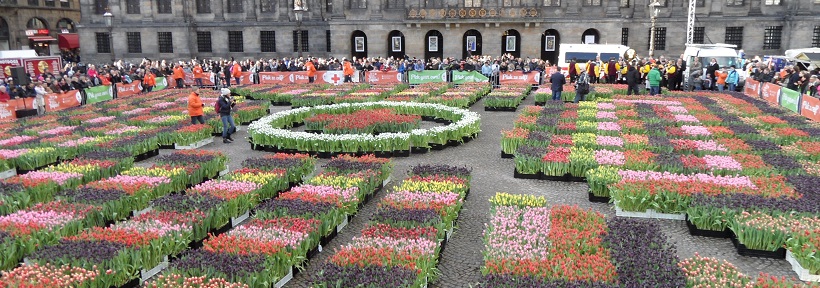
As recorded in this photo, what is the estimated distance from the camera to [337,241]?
34.2ft

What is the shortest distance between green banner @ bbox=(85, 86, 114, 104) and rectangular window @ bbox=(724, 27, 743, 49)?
140 feet

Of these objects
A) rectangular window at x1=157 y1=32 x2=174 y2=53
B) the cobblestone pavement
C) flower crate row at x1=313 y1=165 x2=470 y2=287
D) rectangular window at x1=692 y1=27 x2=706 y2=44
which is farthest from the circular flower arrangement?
rectangular window at x1=157 y1=32 x2=174 y2=53

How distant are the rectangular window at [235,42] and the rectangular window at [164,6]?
5.90 meters

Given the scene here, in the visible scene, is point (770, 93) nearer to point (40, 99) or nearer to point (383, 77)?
point (383, 77)

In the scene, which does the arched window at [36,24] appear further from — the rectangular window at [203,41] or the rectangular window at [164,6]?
the rectangular window at [203,41]

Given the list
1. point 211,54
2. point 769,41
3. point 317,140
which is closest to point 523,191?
point 317,140

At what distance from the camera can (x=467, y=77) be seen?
35.7 meters

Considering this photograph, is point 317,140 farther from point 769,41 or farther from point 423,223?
point 769,41

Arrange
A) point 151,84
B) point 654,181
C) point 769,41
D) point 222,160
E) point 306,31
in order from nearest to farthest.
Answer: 1. point 654,181
2. point 222,160
3. point 151,84
4. point 769,41
5. point 306,31

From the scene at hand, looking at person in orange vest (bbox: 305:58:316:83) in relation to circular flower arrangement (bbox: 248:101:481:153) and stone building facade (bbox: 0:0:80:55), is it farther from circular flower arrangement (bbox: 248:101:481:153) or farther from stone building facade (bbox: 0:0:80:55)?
stone building facade (bbox: 0:0:80:55)

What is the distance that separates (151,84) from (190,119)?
14.6 meters

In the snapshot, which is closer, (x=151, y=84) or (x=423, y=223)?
(x=423, y=223)

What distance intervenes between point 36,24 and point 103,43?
65.1 ft

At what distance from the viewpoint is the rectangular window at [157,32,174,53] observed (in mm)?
53688
